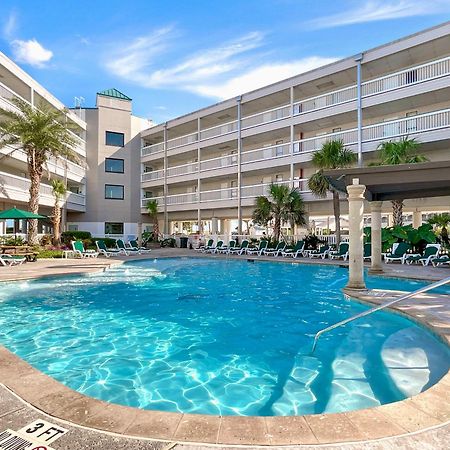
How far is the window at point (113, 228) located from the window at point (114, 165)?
5.58m

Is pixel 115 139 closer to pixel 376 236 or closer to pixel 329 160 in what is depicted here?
pixel 329 160

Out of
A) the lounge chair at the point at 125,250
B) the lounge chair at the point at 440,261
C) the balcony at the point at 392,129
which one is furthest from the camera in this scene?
the lounge chair at the point at 125,250

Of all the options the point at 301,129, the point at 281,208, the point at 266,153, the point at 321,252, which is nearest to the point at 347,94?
the point at 301,129

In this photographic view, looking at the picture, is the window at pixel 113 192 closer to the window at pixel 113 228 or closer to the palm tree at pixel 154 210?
the window at pixel 113 228

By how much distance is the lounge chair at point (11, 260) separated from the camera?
16.5 meters

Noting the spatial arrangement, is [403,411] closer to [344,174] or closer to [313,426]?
[313,426]

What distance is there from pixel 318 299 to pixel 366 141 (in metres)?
15.6

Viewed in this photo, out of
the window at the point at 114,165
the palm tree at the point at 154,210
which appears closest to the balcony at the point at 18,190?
the window at the point at 114,165

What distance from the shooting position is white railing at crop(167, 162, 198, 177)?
110 ft

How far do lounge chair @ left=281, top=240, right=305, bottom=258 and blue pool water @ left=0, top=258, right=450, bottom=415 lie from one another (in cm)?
1098

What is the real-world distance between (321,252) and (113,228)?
23241 mm

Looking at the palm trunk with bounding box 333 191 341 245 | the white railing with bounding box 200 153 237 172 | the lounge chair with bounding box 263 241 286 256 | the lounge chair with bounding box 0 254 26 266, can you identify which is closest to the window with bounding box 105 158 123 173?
the white railing with bounding box 200 153 237 172

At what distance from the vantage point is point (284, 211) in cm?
2406

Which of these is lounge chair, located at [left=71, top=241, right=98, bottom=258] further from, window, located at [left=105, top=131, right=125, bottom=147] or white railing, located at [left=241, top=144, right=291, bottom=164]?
window, located at [left=105, top=131, right=125, bottom=147]
